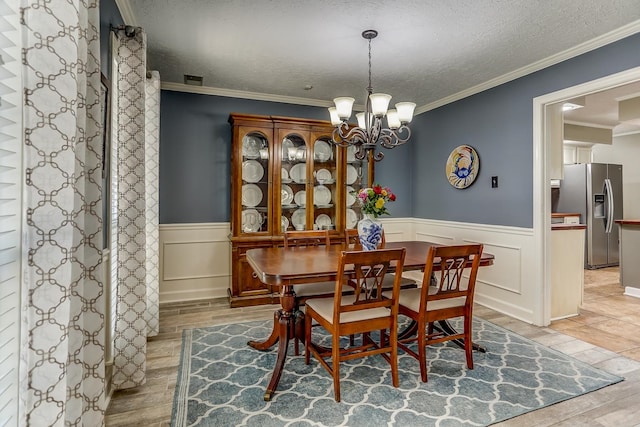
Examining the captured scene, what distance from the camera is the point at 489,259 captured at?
260cm

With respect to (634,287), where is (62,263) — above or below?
above

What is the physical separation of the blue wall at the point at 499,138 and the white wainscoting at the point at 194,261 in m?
2.86

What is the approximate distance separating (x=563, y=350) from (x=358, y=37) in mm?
3020

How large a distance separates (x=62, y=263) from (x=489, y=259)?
2.59 m

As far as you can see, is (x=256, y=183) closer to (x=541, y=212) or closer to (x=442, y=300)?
(x=442, y=300)

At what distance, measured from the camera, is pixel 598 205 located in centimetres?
611

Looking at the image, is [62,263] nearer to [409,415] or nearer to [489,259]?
[409,415]

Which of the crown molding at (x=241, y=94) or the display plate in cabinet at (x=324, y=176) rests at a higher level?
the crown molding at (x=241, y=94)

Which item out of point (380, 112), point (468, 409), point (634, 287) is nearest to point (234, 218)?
point (380, 112)

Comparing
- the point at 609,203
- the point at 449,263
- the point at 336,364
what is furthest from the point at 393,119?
the point at 609,203

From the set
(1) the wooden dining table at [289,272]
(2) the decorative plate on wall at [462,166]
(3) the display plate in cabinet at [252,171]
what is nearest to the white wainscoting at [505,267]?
(2) the decorative plate on wall at [462,166]

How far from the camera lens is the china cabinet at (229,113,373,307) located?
3895 millimetres

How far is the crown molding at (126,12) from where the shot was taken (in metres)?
2.28

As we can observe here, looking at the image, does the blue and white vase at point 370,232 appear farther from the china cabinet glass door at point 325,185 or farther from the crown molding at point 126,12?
the crown molding at point 126,12
